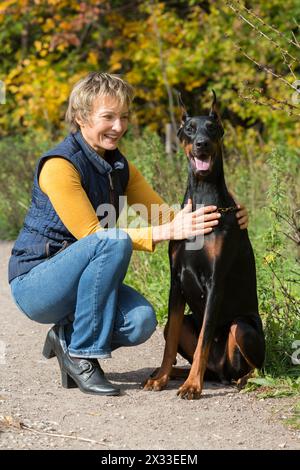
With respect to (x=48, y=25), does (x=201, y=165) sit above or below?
below

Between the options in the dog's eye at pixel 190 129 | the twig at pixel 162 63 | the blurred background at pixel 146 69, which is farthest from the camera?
the twig at pixel 162 63

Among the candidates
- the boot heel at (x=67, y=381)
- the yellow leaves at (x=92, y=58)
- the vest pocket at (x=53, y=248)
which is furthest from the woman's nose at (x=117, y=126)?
the yellow leaves at (x=92, y=58)

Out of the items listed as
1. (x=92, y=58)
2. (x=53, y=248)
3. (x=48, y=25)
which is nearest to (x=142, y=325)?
(x=53, y=248)

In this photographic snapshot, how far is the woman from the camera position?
458 cm

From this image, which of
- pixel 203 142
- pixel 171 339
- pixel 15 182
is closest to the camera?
pixel 203 142

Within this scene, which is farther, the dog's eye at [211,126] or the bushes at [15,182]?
the bushes at [15,182]

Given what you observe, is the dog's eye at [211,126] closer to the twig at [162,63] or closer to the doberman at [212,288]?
the doberman at [212,288]

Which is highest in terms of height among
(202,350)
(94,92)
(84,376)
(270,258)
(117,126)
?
(94,92)

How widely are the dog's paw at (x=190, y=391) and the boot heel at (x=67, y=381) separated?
62 centimetres

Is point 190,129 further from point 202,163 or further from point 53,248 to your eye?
point 53,248

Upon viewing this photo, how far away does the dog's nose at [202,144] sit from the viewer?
4488mm

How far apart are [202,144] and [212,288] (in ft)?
2.41

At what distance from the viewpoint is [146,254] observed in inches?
281

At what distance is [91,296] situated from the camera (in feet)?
15.1
